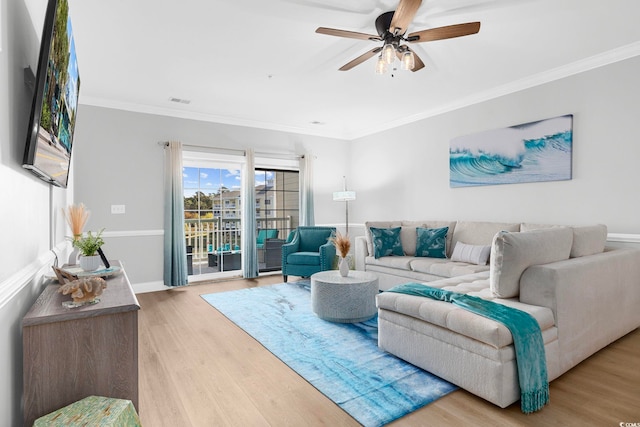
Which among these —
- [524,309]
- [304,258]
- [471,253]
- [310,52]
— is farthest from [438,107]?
[524,309]

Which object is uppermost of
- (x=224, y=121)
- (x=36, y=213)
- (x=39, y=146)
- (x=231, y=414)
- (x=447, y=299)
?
(x=224, y=121)

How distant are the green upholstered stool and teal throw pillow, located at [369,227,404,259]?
13.0 feet

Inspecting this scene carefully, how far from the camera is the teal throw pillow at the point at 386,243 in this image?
4988 mm

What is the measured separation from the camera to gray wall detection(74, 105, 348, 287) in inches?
187

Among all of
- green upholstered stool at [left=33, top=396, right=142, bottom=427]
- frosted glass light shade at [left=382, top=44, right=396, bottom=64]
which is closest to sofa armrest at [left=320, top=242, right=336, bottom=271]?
frosted glass light shade at [left=382, top=44, right=396, bottom=64]

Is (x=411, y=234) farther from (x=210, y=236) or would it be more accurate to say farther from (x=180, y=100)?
(x=180, y=100)

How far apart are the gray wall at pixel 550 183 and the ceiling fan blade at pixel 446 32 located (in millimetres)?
2132

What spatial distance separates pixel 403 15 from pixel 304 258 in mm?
3646

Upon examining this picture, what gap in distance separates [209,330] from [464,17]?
3.65 m

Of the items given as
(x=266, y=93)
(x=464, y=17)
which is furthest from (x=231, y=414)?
(x=266, y=93)

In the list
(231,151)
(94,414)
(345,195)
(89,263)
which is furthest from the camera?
(345,195)

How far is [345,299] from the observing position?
11.4 ft

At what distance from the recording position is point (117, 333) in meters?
1.48

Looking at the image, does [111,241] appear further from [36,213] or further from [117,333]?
[117,333]
